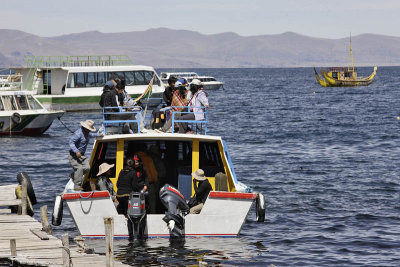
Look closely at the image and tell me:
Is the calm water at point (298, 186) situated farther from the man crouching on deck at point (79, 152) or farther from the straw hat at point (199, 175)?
the man crouching on deck at point (79, 152)

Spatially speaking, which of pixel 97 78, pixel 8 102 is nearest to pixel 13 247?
pixel 8 102

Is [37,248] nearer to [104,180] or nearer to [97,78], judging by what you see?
[104,180]

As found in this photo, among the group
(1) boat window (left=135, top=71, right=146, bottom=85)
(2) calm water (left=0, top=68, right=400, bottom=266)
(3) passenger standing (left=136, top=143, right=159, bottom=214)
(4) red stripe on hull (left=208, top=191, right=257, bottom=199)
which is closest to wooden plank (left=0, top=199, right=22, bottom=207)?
(2) calm water (left=0, top=68, right=400, bottom=266)

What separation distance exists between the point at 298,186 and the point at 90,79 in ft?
127

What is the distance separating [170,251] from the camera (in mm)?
16797

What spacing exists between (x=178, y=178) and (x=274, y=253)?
2.96m

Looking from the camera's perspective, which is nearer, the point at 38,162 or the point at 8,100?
the point at 38,162

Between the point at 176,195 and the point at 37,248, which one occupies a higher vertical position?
the point at 176,195

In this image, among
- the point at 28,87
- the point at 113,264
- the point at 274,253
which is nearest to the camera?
the point at 113,264

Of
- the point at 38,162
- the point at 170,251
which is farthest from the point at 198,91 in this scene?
the point at 38,162

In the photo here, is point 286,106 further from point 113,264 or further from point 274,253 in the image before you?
point 113,264

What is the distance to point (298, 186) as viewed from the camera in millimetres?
28484

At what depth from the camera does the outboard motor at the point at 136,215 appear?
16344 mm

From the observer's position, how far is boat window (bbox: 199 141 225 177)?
18734mm
